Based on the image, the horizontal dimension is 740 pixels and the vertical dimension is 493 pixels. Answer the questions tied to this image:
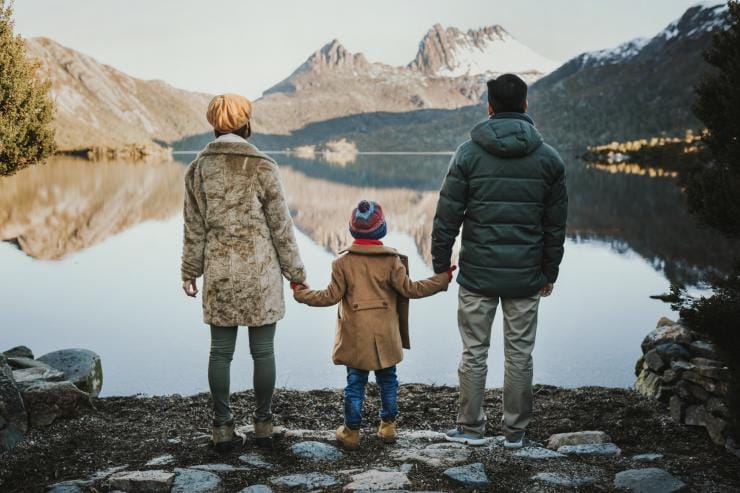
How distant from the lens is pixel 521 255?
17.0 feet

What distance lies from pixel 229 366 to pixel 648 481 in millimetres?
2856

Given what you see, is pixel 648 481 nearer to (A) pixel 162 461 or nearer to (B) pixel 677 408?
(B) pixel 677 408

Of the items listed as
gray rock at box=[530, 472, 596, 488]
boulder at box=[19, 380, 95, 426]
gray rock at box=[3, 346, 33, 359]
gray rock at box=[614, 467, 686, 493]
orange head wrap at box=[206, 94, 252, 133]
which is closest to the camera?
gray rock at box=[614, 467, 686, 493]

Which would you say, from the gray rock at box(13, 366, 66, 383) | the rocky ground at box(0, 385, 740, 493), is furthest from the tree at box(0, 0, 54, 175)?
the rocky ground at box(0, 385, 740, 493)

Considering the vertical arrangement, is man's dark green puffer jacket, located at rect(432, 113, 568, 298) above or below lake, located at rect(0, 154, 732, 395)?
above

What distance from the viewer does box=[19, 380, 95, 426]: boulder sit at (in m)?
5.79

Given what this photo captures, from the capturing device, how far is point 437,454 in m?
4.95

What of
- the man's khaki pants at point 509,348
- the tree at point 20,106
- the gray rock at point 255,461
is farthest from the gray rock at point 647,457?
the tree at point 20,106

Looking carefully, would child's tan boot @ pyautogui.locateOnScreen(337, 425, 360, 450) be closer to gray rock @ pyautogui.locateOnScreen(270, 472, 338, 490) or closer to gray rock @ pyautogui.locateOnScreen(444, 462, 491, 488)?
gray rock @ pyautogui.locateOnScreen(270, 472, 338, 490)

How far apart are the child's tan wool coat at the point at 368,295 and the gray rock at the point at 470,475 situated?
1069mm

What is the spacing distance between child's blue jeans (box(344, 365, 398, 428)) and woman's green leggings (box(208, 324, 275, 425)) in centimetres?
59

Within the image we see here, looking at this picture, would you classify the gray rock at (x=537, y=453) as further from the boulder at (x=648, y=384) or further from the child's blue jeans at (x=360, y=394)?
the boulder at (x=648, y=384)

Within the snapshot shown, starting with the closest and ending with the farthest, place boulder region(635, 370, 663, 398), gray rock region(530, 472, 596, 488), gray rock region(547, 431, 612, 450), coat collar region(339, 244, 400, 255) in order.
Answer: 1. gray rock region(530, 472, 596, 488)
2. coat collar region(339, 244, 400, 255)
3. gray rock region(547, 431, 612, 450)
4. boulder region(635, 370, 663, 398)

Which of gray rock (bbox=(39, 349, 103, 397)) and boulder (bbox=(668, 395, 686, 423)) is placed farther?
gray rock (bbox=(39, 349, 103, 397))
